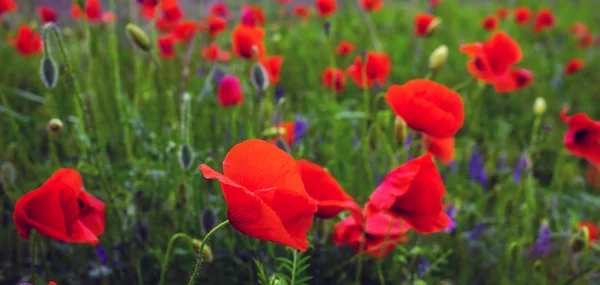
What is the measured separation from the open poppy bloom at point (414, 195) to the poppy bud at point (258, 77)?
1.53 feet

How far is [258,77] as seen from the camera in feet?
4.01

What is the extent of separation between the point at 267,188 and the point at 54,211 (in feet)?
1.06

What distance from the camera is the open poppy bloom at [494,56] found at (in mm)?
1305

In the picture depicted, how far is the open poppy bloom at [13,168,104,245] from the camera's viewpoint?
2.43 ft

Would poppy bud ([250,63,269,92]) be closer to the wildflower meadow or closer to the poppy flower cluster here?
the wildflower meadow

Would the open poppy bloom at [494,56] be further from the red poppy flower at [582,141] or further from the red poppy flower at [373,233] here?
the red poppy flower at [373,233]

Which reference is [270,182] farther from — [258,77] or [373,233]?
[258,77]

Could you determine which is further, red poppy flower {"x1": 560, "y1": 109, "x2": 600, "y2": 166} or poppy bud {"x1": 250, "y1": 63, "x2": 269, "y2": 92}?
poppy bud {"x1": 250, "y1": 63, "x2": 269, "y2": 92}

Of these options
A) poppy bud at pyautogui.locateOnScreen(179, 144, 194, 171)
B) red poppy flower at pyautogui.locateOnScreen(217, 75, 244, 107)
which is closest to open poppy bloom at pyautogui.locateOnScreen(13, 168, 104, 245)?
poppy bud at pyautogui.locateOnScreen(179, 144, 194, 171)

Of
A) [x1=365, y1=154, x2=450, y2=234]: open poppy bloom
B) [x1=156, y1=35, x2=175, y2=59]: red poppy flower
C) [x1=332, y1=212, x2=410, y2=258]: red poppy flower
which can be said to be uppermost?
→ [x1=156, y1=35, x2=175, y2=59]: red poppy flower

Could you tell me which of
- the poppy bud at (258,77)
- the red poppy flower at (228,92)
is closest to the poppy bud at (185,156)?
the poppy bud at (258,77)

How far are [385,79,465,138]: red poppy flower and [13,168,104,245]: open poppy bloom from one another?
540 millimetres

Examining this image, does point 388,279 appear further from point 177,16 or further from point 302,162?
point 177,16

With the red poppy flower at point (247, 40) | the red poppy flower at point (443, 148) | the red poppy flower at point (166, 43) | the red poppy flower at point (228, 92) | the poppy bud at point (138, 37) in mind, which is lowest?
the red poppy flower at point (443, 148)
